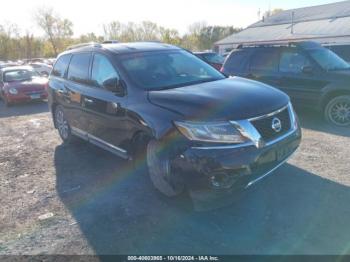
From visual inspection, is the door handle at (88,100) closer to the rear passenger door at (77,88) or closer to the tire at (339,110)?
the rear passenger door at (77,88)

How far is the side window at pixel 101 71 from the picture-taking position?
4448mm

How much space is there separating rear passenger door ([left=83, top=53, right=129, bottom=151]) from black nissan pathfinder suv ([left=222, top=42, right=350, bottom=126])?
4.37 m

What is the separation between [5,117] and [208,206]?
9.33m

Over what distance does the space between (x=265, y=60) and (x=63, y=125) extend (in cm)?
492

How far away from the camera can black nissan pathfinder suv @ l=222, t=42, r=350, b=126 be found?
21.9 ft

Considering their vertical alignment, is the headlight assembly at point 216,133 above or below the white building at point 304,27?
below

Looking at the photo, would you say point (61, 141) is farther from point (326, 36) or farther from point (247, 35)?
point (247, 35)

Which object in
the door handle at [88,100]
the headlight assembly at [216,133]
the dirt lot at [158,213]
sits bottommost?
the dirt lot at [158,213]

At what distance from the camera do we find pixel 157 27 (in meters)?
69.5

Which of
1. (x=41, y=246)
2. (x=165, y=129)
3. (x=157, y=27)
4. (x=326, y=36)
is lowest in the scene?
(x=41, y=246)

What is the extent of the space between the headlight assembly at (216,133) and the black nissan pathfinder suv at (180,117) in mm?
10

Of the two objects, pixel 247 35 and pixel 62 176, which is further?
pixel 247 35

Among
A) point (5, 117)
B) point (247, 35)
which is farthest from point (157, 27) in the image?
point (5, 117)

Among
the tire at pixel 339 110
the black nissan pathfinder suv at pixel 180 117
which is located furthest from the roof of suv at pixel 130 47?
the tire at pixel 339 110
